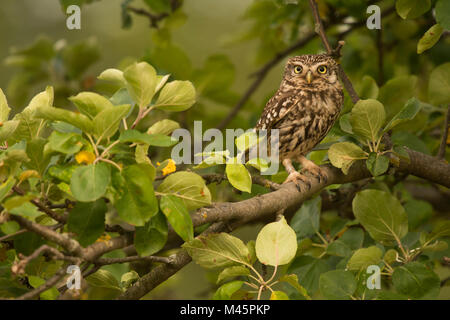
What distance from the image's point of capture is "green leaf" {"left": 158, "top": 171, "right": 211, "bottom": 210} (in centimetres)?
149

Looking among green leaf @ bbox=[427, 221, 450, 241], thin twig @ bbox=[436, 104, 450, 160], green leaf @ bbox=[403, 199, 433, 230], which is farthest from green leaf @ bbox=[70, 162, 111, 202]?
green leaf @ bbox=[403, 199, 433, 230]

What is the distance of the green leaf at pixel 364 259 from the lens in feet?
5.80

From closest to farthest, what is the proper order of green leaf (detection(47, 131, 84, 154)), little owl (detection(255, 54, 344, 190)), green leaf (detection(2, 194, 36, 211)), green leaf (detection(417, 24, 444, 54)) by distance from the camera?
1. green leaf (detection(2, 194, 36, 211))
2. green leaf (detection(47, 131, 84, 154))
3. green leaf (detection(417, 24, 444, 54))
4. little owl (detection(255, 54, 344, 190))

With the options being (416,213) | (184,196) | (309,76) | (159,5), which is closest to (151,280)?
(184,196)

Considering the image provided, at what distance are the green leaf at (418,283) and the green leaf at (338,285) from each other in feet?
0.58

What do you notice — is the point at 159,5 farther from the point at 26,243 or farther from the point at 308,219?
the point at 26,243

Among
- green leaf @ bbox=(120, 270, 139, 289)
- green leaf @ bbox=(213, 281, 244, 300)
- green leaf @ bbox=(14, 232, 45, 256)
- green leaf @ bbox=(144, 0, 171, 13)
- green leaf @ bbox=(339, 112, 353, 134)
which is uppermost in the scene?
green leaf @ bbox=(144, 0, 171, 13)

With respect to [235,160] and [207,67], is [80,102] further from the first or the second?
[207,67]

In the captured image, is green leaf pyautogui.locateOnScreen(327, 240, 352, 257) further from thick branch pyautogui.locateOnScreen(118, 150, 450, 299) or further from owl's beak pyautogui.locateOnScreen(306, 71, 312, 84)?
owl's beak pyautogui.locateOnScreen(306, 71, 312, 84)

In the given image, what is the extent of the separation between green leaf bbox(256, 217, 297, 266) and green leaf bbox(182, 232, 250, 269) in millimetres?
59

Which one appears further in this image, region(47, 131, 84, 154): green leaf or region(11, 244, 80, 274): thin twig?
region(47, 131, 84, 154): green leaf

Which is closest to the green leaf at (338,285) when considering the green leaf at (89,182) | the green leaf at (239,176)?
the green leaf at (239,176)

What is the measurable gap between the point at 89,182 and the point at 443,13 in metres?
1.50

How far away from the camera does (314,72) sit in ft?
9.86
